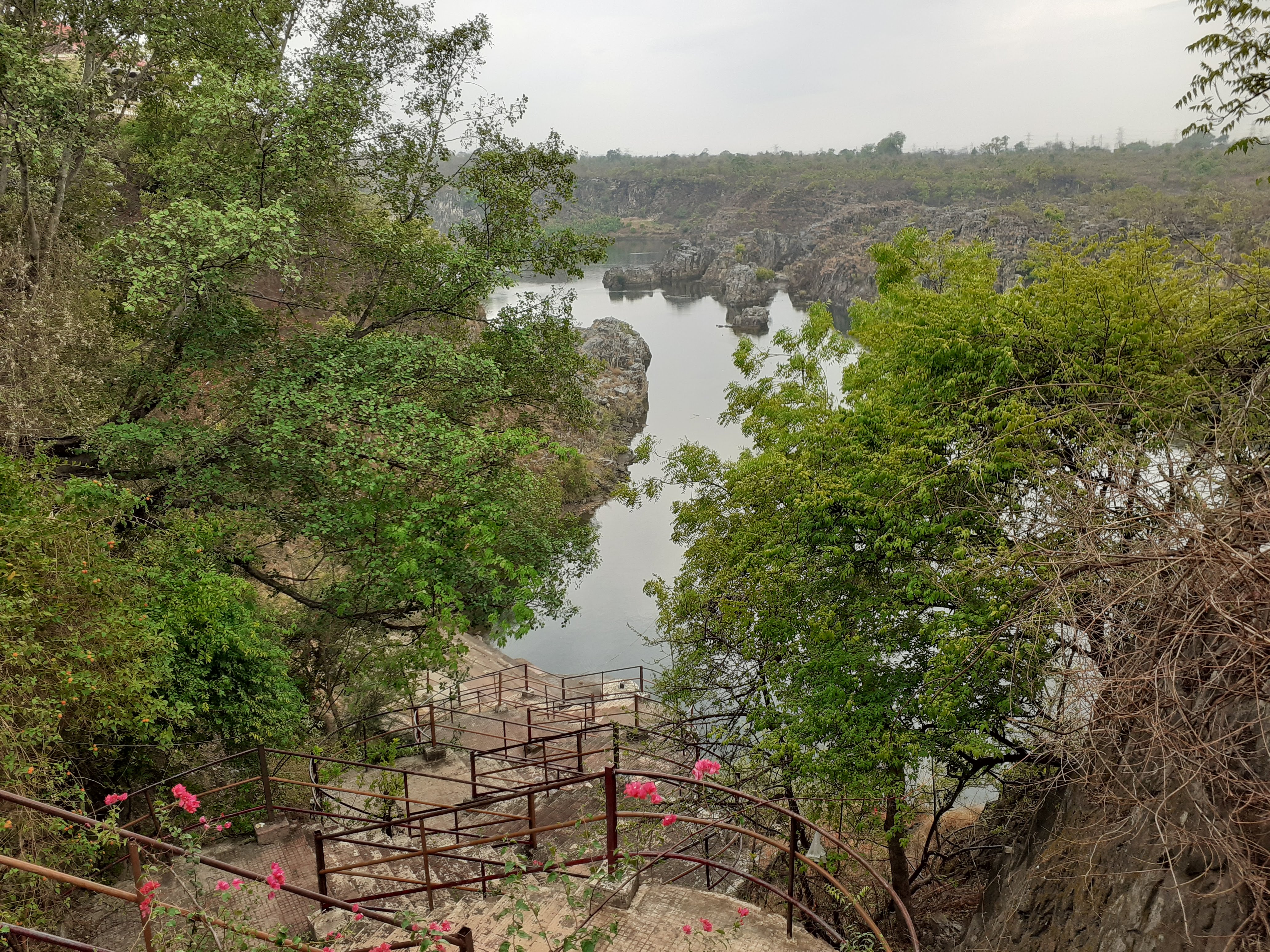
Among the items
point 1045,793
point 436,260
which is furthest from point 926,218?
point 1045,793

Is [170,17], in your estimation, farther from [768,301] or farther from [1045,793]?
[768,301]

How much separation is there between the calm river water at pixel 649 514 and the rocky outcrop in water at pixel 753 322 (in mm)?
838

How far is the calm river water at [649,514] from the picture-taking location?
23.6 metres

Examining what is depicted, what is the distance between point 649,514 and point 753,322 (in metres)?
34.9

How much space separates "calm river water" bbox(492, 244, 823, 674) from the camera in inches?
929

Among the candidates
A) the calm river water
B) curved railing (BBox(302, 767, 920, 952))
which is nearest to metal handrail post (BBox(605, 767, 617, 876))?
curved railing (BBox(302, 767, 920, 952))

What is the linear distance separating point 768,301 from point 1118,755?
78440mm

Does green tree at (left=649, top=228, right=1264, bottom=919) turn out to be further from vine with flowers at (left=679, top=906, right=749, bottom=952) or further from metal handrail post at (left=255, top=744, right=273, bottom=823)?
metal handrail post at (left=255, top=744, right=273, bottom=823)

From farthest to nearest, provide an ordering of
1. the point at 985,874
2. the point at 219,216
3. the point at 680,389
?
the point at 680,389
the point at 985,874
the point at 219,216

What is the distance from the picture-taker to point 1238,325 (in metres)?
8.91

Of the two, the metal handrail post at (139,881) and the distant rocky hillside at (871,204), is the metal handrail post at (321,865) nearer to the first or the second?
the metal handrail post at (139,881)

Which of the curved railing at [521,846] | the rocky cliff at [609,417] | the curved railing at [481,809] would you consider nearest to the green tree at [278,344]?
the curved railing at [481,809]

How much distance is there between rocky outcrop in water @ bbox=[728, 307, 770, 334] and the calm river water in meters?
0.84

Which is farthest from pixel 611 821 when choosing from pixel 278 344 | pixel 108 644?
pixel 278 344
